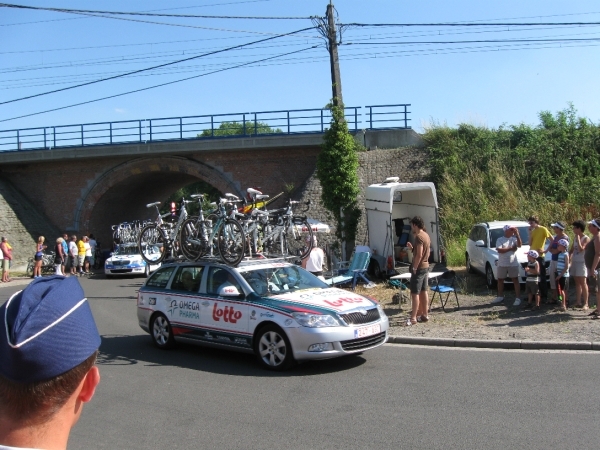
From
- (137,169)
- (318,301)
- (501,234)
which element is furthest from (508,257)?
(137,169)

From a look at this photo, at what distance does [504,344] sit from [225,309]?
4512mm

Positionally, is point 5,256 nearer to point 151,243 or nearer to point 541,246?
point 151,243

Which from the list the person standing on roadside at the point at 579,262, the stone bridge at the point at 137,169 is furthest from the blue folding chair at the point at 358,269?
the stone bridge at the point at 137,169

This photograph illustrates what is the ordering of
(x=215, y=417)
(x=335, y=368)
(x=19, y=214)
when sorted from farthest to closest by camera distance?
(x=19, y=214) → (x=335, y=368) → (x=215, y=417)

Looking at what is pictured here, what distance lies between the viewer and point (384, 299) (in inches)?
611

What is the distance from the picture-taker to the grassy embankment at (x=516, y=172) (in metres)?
23.4

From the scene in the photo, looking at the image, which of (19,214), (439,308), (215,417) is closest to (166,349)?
(215,417)

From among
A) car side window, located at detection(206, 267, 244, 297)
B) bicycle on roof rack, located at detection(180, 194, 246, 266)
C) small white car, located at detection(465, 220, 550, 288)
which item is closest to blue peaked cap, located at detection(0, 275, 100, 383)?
car side window, located at detection(206, 267, 244, 297)

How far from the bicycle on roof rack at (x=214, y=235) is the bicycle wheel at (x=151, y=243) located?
108cm

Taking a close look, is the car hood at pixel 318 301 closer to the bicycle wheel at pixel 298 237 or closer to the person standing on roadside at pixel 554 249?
the bicycle wheel at pixel 298 237

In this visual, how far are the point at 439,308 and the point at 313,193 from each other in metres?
15.5

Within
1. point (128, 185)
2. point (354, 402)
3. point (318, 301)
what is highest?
point (128, 185)

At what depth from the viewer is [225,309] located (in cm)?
988

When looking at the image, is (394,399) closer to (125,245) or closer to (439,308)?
(439,308)
